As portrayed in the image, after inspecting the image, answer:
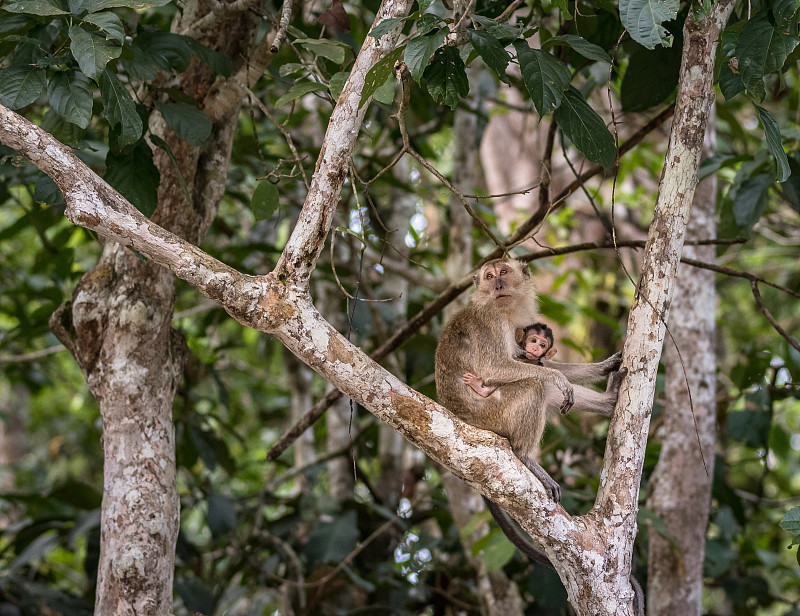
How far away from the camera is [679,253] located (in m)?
2.90

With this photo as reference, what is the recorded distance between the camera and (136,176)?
11.3ft

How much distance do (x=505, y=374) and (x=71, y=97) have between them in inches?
92.3

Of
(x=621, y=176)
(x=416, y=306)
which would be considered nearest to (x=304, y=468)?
(x=416, y=306)

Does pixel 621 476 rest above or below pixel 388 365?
below

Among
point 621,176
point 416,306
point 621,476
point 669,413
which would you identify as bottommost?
point 621,476

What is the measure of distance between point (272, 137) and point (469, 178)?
227 centimetres

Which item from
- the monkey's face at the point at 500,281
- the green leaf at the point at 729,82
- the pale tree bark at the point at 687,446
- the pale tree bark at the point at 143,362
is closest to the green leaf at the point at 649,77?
the green leaf at the point at 729,82

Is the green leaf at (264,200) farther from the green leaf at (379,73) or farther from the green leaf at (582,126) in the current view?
the green leaf at (582,126)

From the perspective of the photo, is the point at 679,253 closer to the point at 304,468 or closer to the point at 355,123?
the point at 355,123

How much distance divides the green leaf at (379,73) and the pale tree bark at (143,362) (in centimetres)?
130

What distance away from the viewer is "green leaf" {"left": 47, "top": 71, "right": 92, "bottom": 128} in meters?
3.00

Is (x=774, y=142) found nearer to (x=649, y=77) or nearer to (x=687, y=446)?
(x=649, y=77)

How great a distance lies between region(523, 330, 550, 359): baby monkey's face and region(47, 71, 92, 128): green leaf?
8.08 ft

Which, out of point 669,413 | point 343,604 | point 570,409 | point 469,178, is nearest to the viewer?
point 570,409
